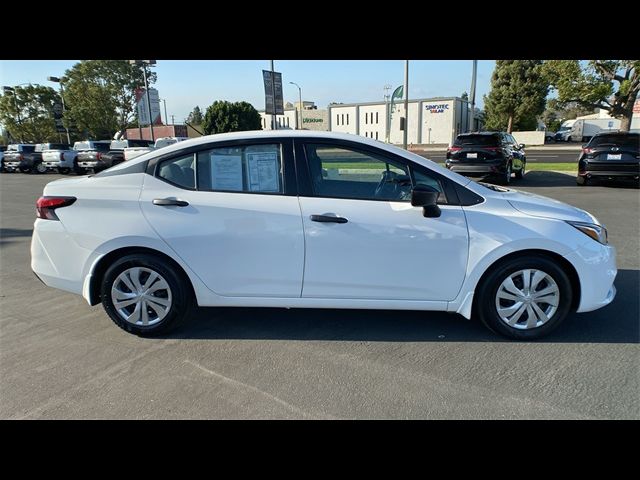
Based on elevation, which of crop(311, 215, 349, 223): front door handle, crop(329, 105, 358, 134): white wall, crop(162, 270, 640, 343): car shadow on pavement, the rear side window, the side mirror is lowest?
crop(162, 270, 640, 343): car shadow on pavement

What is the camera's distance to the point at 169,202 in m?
3.31

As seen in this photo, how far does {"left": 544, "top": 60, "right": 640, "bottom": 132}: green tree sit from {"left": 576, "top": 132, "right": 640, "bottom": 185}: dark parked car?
8.19 metres

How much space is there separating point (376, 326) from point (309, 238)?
1.08 metres

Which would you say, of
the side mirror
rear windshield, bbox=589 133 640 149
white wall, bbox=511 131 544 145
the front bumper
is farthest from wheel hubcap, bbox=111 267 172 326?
white wall, bbox=511 131 544 145

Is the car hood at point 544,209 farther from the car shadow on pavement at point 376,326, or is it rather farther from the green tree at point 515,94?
the green tree at point 515,94

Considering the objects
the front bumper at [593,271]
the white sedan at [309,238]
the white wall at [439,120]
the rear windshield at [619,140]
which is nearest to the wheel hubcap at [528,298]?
the white sedan at [309,238]

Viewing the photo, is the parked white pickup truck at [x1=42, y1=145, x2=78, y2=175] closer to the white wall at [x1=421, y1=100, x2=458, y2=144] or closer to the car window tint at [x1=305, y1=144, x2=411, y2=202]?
the car window tint at [x1=305, y1=144, x2=411, y2=202]

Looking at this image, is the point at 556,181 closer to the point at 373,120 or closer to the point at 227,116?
the point at 227,116

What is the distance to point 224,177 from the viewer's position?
340 centimetres

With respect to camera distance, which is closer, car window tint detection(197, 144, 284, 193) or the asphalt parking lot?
the asphalt parking lot

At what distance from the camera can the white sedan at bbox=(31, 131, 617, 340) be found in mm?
3189

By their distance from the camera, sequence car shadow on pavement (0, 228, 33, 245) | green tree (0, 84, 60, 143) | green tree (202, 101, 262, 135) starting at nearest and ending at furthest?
1. car shadow on pavement (0, 228, 33, 245)
2. green tree (202, 101, 262, 135)
3. green tree (0, 84, 60, 143)

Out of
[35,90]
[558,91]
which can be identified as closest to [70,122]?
[35,90]

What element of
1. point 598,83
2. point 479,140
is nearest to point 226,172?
point 479,140
